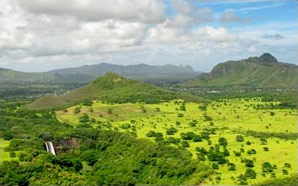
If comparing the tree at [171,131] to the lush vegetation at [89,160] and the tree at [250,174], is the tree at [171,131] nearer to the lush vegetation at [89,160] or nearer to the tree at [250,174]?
the lush vegetation at [89,160]

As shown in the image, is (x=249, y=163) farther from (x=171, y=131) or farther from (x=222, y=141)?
(x=171, y=131)

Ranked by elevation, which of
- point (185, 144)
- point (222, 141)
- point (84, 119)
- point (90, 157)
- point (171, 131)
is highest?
point (84, 119)

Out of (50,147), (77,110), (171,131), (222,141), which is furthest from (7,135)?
(77,110)

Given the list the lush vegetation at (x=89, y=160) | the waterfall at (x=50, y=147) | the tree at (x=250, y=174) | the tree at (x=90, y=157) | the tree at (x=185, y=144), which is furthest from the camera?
the tree at (x=185, y=144)

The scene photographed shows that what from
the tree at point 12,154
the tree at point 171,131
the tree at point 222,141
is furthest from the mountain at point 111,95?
the tree at point 12,154

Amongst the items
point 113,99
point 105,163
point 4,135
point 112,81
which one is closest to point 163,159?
point 105,163

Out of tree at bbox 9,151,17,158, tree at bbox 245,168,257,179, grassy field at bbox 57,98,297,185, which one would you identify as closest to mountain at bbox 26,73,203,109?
grassy field at bbox 57,98,297,185
